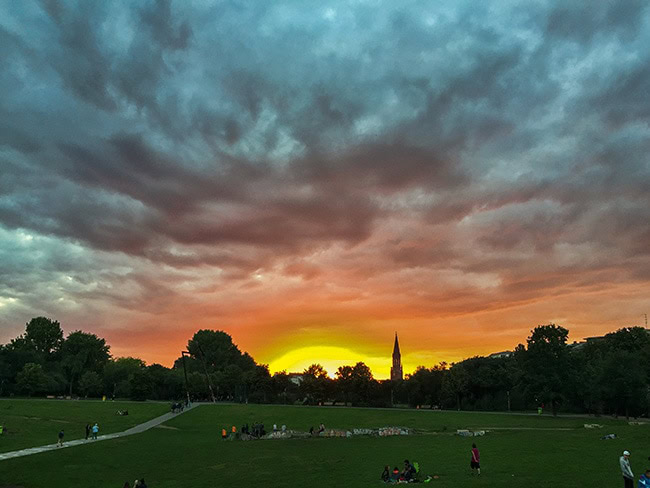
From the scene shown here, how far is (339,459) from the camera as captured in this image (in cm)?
4844

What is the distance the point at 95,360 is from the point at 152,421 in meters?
101

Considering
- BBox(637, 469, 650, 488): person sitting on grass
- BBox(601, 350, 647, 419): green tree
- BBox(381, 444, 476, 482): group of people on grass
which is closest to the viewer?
BBox(637, 469, 650, 488): person sitting on grass

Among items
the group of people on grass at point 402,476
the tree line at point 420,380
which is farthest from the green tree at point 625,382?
the group of people on grass at point 402,476

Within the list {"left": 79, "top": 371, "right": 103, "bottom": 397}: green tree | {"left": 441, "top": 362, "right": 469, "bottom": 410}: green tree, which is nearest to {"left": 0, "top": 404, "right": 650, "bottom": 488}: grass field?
{"left": 441, "top": 362, "right": 469, "bottom": 410}: green tree

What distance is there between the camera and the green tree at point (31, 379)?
143 m

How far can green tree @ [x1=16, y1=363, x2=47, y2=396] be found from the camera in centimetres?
14275

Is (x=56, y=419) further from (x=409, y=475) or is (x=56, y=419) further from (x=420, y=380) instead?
(x=420, y=380)

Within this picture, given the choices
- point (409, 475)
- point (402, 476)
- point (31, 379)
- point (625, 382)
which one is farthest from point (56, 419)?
point (625, 382)

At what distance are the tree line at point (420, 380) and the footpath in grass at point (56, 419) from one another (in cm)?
3345

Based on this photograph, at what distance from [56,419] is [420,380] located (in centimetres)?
8959

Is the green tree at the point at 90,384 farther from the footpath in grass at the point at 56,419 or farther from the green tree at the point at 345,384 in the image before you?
the green tree at the point at 345,384

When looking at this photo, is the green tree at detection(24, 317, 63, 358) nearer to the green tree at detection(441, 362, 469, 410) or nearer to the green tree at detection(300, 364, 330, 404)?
the green tree at detection(300, 364, 330, 404)

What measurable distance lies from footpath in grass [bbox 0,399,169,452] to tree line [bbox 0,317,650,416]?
110 feet

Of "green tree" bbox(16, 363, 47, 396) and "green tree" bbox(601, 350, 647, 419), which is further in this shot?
"green tree" bbox(16, 363, 47, 396)
